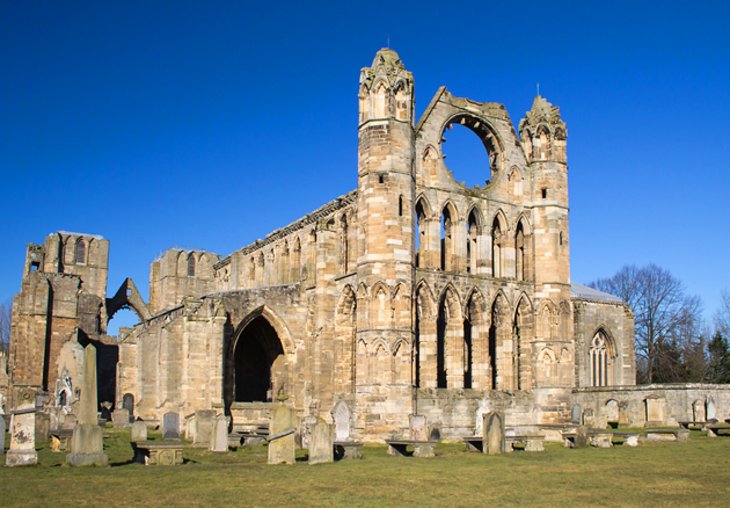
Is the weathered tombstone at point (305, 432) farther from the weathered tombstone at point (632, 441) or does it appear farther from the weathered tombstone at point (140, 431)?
the weathered tombstone at point (632, 441)

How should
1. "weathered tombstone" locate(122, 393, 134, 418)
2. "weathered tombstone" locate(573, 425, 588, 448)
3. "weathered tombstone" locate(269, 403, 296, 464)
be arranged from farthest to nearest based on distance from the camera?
"weathered tombstone" locate(122, 393, 134, 418), "weathered tombstone" locate(573, 425, 588, 448), "weathered tombstone" locate(269, 403, 296, 464)

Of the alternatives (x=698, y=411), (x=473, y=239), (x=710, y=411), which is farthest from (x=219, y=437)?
(x=710, y=411)

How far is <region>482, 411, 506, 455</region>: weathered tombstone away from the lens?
2269 centimetres

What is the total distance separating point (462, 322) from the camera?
3322 cm

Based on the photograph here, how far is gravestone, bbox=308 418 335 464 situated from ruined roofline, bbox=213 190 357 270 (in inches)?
649

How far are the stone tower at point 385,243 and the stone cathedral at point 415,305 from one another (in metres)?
0.05

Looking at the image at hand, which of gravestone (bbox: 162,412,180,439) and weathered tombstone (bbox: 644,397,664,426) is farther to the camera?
weathered tombstone (bbox: 644,397,664,426)

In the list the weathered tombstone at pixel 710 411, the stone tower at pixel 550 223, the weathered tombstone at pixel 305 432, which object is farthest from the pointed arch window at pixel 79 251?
the weathered tombstone at pixel 710 411

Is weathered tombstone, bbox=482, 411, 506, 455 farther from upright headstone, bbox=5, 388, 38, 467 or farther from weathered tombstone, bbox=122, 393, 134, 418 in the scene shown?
weathered tombstone, bbox=122, 393, 134, 418

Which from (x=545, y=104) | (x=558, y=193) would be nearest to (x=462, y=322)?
(x=558, y=193)

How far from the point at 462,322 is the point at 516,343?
3766 mm

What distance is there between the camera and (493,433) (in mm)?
22828

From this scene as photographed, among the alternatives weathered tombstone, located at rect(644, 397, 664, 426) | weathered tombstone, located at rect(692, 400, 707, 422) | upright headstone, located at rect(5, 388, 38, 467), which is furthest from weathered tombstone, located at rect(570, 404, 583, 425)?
upright headstone, located at rect(5, 388, 38, 467)

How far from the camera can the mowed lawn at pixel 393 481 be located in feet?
44.4
